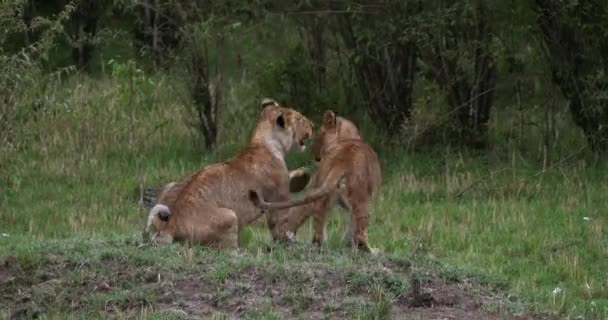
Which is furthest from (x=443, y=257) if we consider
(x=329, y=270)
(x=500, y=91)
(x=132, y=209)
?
(x=500, y=91)

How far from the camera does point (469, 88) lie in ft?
48.1

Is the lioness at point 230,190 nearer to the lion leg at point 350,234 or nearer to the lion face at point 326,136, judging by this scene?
the lion face at point 326,136

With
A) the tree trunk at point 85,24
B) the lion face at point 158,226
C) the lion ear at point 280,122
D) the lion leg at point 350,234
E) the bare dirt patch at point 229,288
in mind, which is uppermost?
the lion ear at point 280,122

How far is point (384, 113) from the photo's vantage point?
15.1 metres

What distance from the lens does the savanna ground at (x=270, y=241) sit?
303 inches

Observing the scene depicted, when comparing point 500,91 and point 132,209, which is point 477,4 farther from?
point 132,209

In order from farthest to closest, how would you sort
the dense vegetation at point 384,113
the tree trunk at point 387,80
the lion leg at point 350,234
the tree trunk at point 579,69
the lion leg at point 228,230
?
the tree trunk at point 387,80 → the tree trunk at point 579,69 → the dense vegetation at point 384,113 → the lion leg at point 350,234 → the lion leg at point 228,230

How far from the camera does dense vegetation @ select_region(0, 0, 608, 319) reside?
1169 centimetres

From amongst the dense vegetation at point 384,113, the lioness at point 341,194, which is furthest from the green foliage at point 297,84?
the lioness at point 341,194

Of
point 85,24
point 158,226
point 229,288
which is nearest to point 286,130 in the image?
point 158,226

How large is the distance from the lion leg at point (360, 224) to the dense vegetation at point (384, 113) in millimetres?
1368

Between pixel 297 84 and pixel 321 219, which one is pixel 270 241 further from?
pixel 297 84

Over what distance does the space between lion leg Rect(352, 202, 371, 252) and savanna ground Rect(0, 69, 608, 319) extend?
0.46ft

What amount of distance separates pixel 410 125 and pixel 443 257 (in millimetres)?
4412
